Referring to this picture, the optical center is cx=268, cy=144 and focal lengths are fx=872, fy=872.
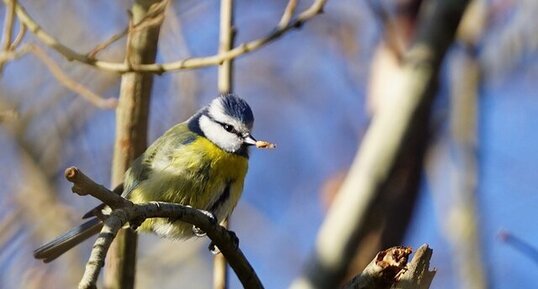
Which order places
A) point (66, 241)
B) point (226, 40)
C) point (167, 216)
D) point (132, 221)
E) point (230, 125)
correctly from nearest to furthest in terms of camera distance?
point (132, 221)
point (167, 216)
point (66, 241)
point (226, 40)
point (230, 125)

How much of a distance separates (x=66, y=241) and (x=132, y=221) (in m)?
1.12

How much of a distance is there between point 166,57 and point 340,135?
5.80 ft

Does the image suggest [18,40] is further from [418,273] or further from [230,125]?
[418,273]

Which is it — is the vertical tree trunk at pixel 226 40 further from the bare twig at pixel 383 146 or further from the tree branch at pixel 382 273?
the tree branch at pixel 382 273

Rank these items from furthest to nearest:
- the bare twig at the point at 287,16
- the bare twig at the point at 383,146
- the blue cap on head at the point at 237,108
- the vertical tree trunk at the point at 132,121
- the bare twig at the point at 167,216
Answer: the bare twig at the point at 383,146, the blue cap on head at the point at 237,108, the vertical tree trunk at the point at 132,121, the bare twig at the point at 287,16, the bare twig at the point at 167,216

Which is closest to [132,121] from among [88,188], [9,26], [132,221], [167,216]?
[9,26]

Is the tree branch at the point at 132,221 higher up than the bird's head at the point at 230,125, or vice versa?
the bird's head at the point at 230,125

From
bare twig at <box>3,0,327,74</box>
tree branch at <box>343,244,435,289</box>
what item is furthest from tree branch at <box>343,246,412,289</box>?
bare twig at <box>3,0,327,74</box>

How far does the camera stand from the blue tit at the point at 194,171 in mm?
3018

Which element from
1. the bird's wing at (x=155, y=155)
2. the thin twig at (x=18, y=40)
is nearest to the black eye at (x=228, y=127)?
the bird's wing at (x=155, y=155)

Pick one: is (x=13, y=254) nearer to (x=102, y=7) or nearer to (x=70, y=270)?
(x=70, y=270)

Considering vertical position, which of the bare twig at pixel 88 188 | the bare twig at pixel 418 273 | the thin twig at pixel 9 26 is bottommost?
the bare twig at pixel 418 273

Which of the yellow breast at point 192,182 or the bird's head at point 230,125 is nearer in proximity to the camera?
the yellow breast at point 192,182

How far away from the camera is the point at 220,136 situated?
10.7 feet
